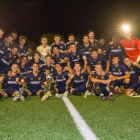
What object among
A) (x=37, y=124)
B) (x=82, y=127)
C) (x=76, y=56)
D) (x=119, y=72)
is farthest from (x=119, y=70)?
(x=37, y=124)

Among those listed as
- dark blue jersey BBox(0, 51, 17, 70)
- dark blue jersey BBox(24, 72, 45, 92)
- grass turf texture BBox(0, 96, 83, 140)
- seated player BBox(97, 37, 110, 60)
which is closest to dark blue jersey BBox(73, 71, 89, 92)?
dark blue jersey BBox(24, 72, 45, 92)

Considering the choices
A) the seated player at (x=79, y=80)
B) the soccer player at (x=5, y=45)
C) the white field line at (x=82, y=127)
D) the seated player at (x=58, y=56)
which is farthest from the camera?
the seated player at (x=58, y=56)

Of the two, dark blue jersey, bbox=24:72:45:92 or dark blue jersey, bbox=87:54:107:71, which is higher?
dark blue jersey, bbox=87:54:107:71

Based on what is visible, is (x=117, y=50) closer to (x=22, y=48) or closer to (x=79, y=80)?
(x=79, y=80)

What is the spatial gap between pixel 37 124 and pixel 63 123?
431 mm

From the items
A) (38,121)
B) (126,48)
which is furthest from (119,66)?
(38,121)

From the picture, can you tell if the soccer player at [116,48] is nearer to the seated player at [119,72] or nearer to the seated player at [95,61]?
the seated player at [95,61]

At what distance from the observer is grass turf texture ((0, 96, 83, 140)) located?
2201 mm

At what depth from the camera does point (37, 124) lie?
2617 mm

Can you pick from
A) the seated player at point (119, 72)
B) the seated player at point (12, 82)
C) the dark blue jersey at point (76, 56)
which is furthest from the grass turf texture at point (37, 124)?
the dark blue jersey at point (76, 56)

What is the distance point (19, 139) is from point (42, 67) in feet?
13.2

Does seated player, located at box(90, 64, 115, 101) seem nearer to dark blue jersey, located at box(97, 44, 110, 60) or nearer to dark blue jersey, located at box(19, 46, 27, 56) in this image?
dark blue jersey, located at box(97, 44, 110, 60)

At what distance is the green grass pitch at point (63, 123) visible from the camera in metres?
2.20

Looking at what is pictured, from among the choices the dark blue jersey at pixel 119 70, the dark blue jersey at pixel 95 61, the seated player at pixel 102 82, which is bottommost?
the seated player at pixel 102 82
